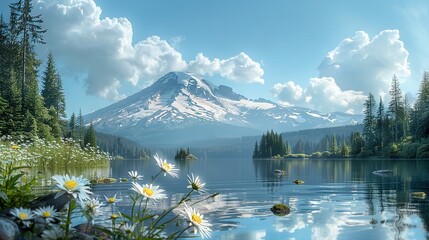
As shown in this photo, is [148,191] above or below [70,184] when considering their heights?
below

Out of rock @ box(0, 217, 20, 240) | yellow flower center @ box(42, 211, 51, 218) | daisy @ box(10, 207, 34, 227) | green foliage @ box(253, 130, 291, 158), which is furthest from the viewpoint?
green foliage @ box(253, 130, 291, 158)

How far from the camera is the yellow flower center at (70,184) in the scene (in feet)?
11.2

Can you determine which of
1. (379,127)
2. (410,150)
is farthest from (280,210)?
(379,127)

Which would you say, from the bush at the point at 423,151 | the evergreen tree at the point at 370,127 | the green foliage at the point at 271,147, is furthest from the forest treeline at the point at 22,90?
the green foliage at the point at 271,147

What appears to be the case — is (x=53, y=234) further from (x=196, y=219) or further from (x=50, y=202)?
(x=50, y=202)

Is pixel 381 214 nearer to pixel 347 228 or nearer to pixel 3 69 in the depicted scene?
pixel 347 228

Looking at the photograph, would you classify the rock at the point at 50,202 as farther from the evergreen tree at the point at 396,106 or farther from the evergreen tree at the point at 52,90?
the evergreen tree at the point at 396,106

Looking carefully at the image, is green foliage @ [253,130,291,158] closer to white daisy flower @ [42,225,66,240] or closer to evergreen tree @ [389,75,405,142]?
evergreen tree @ [389,75,405,142]

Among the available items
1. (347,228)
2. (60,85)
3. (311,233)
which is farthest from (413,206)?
(60,85)

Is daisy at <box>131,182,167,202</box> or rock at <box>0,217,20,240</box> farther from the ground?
daisy at <box>131,182,167,202</box>

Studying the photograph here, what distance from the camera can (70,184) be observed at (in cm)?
345

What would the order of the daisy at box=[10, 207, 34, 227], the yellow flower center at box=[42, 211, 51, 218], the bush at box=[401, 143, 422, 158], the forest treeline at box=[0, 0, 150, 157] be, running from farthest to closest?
the bush at box=[401, 143, 422, 158], the forest treeline at box=[0, 0, 150, 157], the yellow flower center at box=[42, 211, 51, 218], the daisy at box=[10, 207, 34, 227]

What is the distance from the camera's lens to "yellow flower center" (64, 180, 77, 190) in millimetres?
3410

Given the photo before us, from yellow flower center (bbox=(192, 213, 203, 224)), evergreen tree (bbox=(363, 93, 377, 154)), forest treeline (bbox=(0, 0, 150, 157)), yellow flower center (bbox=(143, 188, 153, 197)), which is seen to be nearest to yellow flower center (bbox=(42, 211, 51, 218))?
yellow flower center (bbox=(143, 188, 153, 197))
